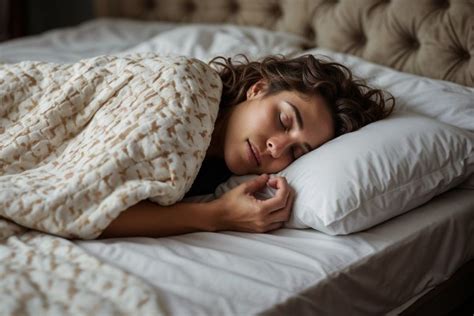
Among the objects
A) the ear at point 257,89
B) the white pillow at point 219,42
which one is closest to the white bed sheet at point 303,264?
the ear at point 257,89

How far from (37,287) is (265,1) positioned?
1.20 meters

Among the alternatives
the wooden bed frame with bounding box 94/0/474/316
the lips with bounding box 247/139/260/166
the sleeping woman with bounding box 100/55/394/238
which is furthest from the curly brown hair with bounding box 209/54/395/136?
the wooden bed frame with bounding box 94/0/474/316

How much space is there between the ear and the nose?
4.7 inches

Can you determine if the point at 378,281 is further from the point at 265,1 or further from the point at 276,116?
the point at 265,1

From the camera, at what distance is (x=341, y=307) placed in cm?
86

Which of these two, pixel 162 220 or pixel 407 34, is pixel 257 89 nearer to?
pixel 162 220

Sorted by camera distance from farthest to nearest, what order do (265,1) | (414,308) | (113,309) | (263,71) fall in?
(265,1)
(263,71)
(414,308)
(113,309)

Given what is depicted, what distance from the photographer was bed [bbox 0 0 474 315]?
0.76 metres

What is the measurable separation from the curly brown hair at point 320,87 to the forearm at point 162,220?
0.25 m

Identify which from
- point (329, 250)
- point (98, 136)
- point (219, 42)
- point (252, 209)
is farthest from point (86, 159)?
point (219, 42)

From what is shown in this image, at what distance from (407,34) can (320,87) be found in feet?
1.32

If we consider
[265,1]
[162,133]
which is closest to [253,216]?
[162,133]

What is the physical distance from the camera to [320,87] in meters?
1.09

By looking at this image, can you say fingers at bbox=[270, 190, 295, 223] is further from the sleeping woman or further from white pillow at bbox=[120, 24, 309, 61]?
white pillow at bbox=[120, 24, 309, 61]
